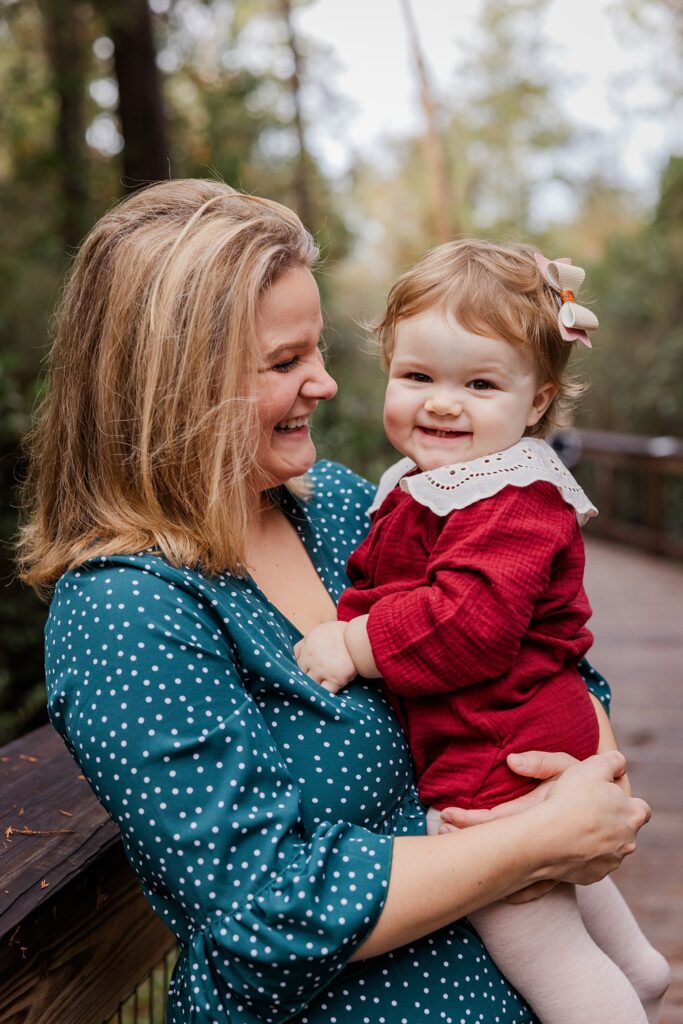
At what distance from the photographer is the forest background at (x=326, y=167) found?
670cm

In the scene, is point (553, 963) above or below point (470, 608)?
below

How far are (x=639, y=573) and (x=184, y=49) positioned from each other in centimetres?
734

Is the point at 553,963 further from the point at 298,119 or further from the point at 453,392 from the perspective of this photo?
the point at 298,119

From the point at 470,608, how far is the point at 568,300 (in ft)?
1.96

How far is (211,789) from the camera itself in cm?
132

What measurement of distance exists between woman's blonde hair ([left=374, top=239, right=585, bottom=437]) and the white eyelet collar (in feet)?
0.57

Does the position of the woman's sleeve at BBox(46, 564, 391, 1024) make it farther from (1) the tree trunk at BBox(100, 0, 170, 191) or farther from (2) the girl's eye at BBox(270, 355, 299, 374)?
(1) the tree trunk at BBox(100, 0, 170, 191)

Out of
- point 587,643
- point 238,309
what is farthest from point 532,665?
point 238,309

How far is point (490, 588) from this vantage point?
1556mm

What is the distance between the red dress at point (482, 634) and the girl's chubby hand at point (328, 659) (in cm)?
5

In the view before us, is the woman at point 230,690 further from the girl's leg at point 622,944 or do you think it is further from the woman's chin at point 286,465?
the girl's leg at point 622,944

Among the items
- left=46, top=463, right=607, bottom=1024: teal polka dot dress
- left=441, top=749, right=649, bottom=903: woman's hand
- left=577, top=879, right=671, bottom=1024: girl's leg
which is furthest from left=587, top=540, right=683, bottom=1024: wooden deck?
left=46, top=463, right=607, bottom=1024: teal polka dot dress

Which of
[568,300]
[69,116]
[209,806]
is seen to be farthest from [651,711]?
[69,116]

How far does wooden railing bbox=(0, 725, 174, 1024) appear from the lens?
1.34m
